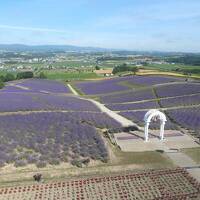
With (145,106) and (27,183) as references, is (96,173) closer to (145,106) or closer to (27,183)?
(27,183)

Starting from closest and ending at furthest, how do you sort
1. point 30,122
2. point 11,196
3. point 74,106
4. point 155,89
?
point 11,196, point 30,122, point 74,106, point 155,89

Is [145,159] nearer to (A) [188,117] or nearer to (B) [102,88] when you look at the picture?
(A) [188,117]

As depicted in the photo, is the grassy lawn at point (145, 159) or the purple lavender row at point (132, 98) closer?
the grassy lawn at point (145, 159)

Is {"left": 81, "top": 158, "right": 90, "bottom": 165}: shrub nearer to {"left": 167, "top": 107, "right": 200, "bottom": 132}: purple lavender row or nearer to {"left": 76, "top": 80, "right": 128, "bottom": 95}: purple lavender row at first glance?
{"left": 167, "top": 107, "right": 200, "bottom": 132}: purple lavender row

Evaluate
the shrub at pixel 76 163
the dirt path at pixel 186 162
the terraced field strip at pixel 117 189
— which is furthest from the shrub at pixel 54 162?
the dirt path at pixel 186 162

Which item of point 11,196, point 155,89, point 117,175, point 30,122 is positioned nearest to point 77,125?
point 30,122

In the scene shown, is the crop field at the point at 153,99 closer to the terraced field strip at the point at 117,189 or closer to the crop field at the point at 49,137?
the crop field at the point at 49,137

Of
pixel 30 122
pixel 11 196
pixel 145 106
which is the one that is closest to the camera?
pixel 11 196
